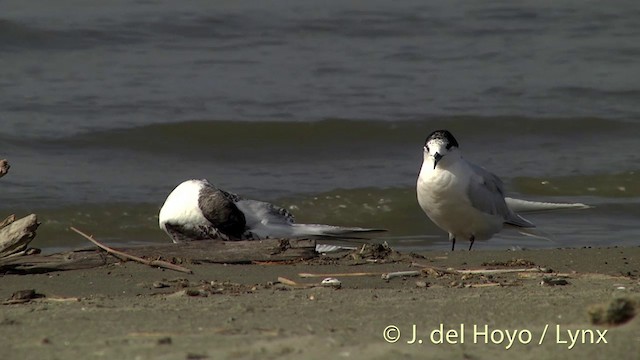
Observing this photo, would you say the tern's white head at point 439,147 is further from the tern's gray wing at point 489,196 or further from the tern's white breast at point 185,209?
the tern's white breast at point 185,209

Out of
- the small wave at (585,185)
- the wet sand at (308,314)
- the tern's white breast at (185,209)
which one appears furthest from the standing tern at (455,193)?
the small wave at (585,185)

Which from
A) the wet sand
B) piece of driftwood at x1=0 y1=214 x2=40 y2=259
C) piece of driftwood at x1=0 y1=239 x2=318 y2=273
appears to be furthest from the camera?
piece of driftwood at x1=0 y1=239 x2=318 y2=273

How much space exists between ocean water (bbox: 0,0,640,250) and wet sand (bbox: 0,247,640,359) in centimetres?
255

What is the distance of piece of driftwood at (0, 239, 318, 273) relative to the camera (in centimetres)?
526

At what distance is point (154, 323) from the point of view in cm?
356

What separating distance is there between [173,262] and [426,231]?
3036 mm

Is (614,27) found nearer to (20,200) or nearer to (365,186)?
(365,186)

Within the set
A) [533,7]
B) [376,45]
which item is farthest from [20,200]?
[533,7]

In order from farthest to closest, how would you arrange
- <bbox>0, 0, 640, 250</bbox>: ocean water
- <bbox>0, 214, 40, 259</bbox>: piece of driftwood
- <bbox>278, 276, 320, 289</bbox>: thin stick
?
<bbox>0, 0, 640, 250</bbox>: ocean water
<bbox>0, 214, 40, 259</bbox>: piece of driftwood
<bbox>278, 276, 320, 289</bbox>: thin stick

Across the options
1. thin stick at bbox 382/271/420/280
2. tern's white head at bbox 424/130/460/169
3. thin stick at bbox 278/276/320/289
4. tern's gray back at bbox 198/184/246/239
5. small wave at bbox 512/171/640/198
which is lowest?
thin stick at bbox 278/276/320/289

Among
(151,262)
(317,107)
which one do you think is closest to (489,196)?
(151,262)

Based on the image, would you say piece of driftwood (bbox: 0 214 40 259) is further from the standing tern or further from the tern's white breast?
the standing tern

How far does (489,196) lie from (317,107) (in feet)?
13.9

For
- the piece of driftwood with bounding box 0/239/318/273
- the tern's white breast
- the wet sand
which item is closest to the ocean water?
the tern's white breast
